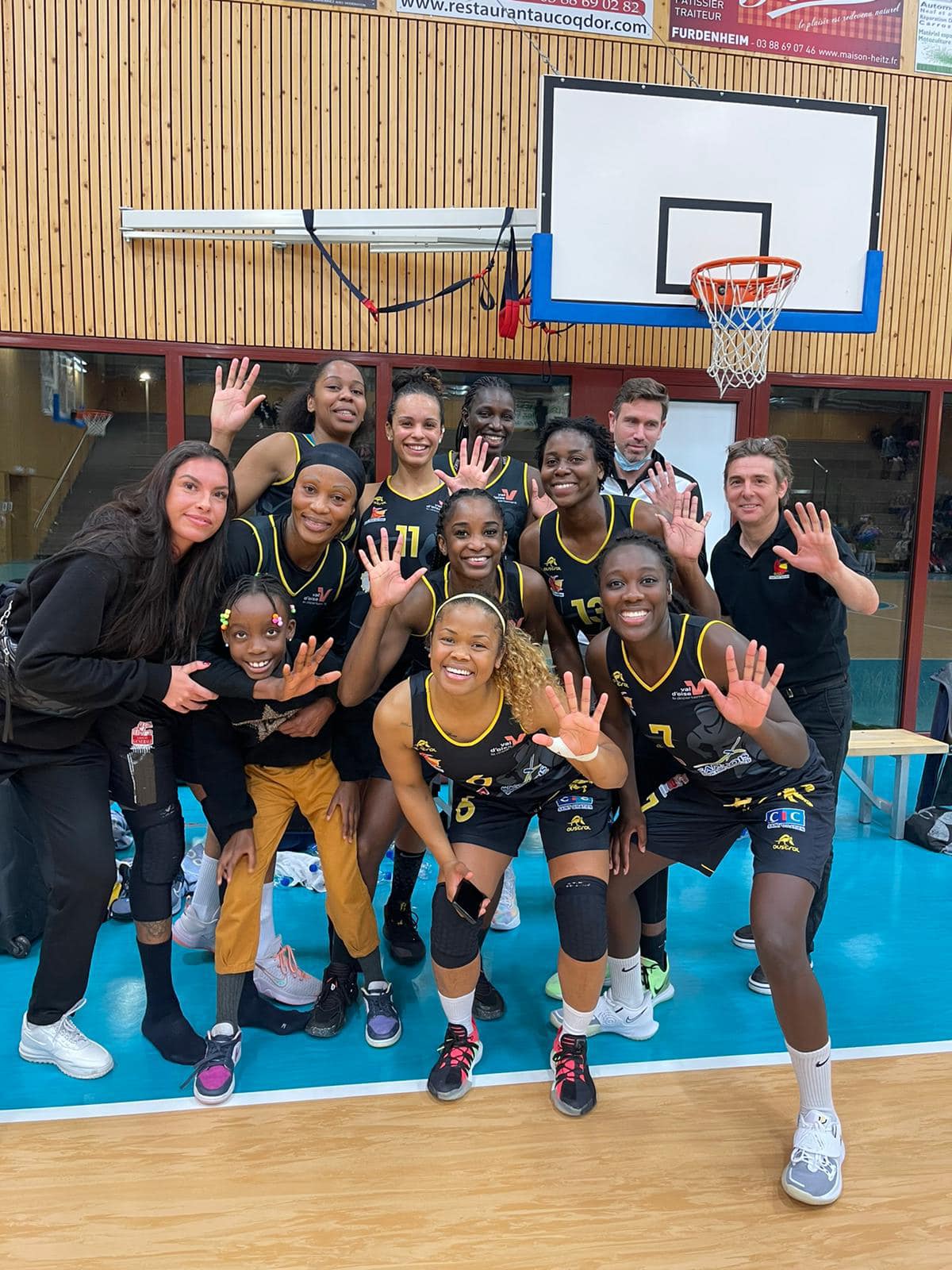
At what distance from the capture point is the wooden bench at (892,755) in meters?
4.97

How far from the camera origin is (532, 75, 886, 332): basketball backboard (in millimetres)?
5375

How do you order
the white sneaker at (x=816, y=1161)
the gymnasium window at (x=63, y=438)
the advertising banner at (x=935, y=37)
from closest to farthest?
the white sneaker at (x=816, y=1161) → the gymnasium window at (x=63, y=438) → the advertising banner at (x=935, y=37)

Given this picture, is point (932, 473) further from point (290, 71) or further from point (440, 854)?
point (440, 854)

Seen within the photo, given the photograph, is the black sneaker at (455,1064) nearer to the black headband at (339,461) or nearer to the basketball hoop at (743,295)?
the black headband at (339,461)

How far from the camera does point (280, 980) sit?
3.26 meters

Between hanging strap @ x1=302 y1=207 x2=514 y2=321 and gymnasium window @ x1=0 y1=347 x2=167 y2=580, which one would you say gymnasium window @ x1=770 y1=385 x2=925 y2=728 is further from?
gymnasium window @ x1=0 y1=347 x2=167 y2=580

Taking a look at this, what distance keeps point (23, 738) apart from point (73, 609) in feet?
1.57

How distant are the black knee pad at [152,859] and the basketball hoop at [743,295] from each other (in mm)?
4218

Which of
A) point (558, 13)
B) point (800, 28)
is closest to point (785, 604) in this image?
point (558, 13)

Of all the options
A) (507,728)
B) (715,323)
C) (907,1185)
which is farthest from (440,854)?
(715,323)

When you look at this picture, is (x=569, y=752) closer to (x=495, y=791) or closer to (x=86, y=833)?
(x=495, y=791)

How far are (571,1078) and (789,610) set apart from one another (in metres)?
1.79

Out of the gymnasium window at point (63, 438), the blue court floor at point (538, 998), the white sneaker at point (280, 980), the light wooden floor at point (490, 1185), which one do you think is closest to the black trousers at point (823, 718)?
the blue court floor at point (538, 998)

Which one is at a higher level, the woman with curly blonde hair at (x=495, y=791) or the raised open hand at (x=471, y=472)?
the raised open hand at (x=471, y=472)
